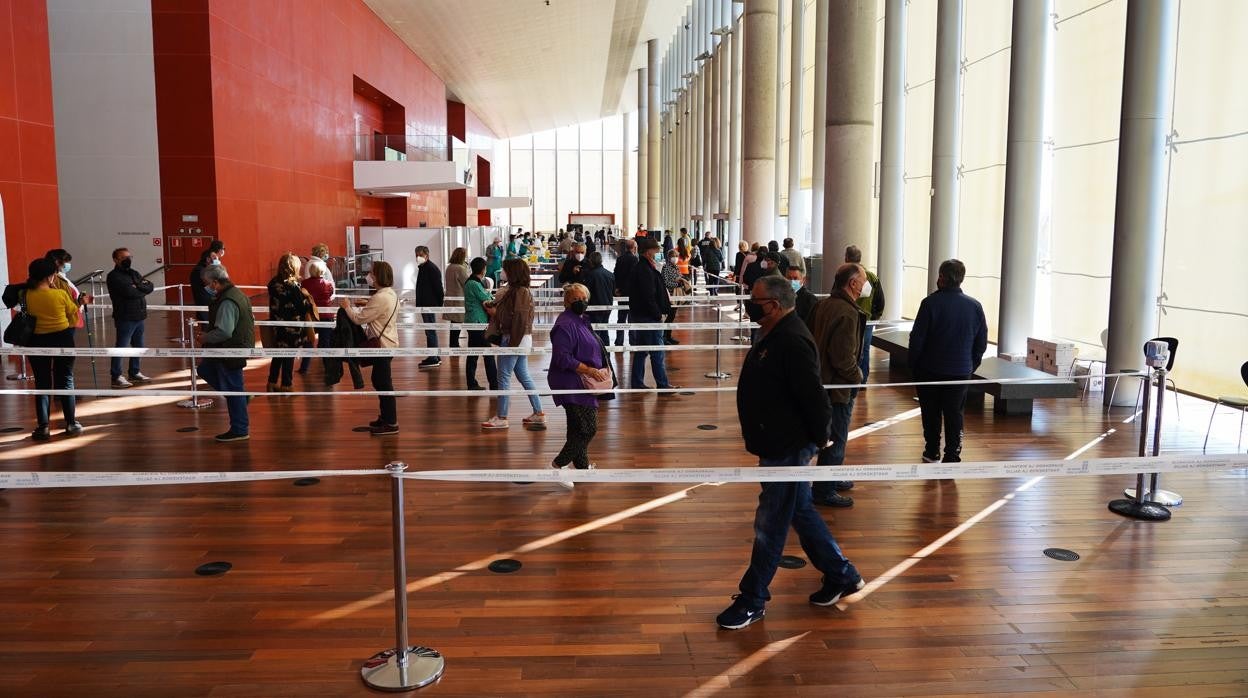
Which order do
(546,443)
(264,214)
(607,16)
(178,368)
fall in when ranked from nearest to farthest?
1. (546,443)
2. (178,368)
3. (264,214)
4. (607,16)

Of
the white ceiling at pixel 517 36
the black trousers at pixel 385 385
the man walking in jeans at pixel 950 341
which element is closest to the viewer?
the man walking in jeans at pixel 950 341

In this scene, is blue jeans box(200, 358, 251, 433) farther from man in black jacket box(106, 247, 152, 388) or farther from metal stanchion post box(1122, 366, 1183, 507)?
metal stanchion post box(1122, 366, 1183, 507)

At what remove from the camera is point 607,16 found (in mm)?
36969

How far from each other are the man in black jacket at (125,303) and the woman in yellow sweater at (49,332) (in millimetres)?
1743

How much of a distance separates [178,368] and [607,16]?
28530 mm

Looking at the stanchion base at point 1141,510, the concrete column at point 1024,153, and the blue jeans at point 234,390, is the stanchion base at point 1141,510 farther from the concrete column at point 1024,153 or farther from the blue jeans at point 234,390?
the blue jeans at point 234,390

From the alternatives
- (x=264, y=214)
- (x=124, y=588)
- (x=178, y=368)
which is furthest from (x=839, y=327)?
(x=264, y=214)

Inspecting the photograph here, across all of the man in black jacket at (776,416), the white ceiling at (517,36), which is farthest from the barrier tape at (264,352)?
the white ceiling at (517,36)

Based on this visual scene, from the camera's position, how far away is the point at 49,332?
823 cm

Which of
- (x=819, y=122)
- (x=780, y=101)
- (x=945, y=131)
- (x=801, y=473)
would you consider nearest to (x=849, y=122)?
(x=945, y=131)

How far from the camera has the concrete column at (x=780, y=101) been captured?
26.0 meters

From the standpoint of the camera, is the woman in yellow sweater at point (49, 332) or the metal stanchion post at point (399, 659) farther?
the woman in yellow sweater at point (49, 332)

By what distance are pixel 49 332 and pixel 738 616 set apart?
22.5 feet

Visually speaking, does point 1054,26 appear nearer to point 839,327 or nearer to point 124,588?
point 839,327
